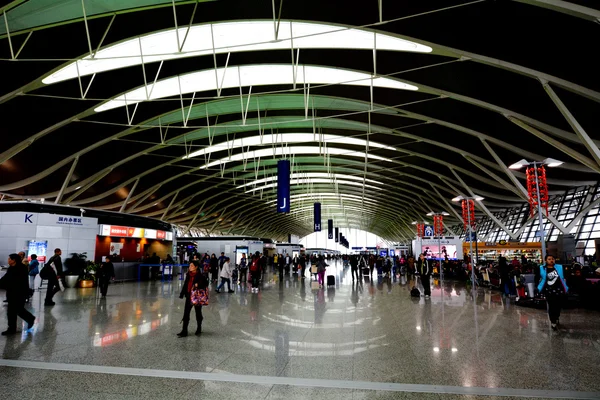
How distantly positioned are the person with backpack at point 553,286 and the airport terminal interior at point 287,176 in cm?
5

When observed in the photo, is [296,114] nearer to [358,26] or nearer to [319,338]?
[358,26]

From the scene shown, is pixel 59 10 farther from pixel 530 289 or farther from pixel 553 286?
pixel 530 289

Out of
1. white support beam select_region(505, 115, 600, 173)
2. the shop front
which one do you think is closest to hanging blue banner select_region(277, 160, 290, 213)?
white support beam select_region(505, 115, 600, 173)

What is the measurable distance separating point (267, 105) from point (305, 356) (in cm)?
1909

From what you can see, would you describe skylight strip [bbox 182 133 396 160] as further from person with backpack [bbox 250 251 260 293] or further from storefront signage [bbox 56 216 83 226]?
person with backpack [bbox 250 251 260 293]

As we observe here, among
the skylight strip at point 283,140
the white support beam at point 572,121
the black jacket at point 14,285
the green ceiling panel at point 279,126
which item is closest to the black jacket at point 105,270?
the black jacket at point 14,285

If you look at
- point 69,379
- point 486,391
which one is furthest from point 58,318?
point 486,391

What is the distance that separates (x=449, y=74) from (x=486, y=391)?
50.4 feet

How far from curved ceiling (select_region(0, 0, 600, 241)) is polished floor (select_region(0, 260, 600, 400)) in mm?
8052

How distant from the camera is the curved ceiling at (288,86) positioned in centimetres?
1331

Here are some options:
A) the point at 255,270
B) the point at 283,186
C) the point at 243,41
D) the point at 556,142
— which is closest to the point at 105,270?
the point at 255,270

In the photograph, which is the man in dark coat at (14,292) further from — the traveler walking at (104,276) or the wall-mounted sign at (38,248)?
the wall-mounted sign at (38,248)

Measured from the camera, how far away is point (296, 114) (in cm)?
2512

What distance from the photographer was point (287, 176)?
76.1ft
